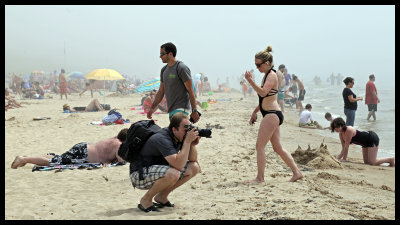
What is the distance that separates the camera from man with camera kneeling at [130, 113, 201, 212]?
378 centimetres

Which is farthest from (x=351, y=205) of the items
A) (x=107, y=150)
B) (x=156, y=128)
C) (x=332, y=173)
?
(x=107, y=150)

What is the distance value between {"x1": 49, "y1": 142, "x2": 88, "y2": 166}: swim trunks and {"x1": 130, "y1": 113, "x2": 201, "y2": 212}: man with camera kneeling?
2.57 metres

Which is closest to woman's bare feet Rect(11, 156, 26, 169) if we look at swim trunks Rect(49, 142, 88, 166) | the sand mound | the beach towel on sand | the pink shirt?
the beach towel on sand

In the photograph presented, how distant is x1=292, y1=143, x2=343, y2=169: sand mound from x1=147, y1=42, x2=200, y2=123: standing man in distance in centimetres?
238

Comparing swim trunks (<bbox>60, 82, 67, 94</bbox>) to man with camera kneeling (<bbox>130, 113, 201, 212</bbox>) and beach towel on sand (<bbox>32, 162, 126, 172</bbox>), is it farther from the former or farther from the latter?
man with camera kneeling (<bbox>130, 113, 201, 212</bbox>)

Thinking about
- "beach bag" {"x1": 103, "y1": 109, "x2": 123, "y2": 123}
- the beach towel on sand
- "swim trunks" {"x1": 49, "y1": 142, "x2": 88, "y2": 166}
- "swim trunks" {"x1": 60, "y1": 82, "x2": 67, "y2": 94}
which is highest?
"swim trunks" {"x1": 60, "y1": 82, "x2": 67, "y2": 94}

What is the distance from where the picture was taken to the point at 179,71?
480 cm

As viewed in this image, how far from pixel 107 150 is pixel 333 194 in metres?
3.37

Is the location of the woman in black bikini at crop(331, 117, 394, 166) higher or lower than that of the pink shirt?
lower

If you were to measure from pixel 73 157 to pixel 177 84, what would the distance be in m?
2.43

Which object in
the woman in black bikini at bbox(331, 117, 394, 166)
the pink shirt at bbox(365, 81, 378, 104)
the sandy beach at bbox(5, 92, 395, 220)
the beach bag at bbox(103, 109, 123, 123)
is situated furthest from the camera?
the pink shirt at bbox(365, 81, 378, 104)

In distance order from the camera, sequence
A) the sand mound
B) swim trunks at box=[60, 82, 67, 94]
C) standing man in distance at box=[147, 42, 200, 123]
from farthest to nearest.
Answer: swim trunks at box=[60, 82, 67, 94], the sand mound, standing man in distance at box=[147, 42, 200, 123]

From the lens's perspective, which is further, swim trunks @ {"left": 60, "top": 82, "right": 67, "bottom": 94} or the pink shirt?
swim trunks @ {"left": 60, "top": 82, "right": 67, "bottom": 94}
